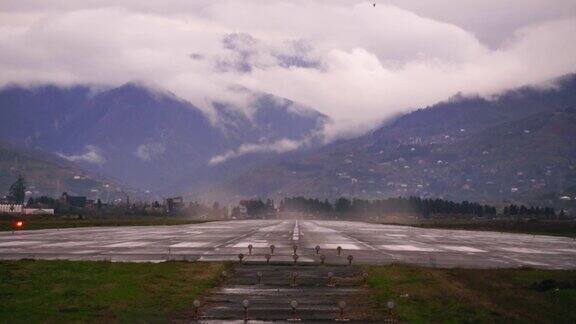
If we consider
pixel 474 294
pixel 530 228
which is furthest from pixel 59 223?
pixel 474 294

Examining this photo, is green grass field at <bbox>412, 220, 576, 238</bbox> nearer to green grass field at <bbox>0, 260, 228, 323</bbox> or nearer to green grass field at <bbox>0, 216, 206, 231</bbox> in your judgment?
green grass field at <bbox>0, 216, 206, 231</bbox>

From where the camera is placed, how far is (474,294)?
3003 centimetres

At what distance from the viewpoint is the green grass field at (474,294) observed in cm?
2481

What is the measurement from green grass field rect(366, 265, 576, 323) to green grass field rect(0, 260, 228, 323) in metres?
7.89

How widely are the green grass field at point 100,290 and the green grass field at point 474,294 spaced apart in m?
7.89

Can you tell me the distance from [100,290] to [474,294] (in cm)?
1488

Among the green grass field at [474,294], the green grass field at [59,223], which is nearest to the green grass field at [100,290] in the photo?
the green grass field at [474,294]

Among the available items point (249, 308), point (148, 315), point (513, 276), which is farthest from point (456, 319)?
point (513, 276)

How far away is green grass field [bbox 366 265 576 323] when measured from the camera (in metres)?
24.8

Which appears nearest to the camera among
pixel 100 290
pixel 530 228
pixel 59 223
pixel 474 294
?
pixel 100 290

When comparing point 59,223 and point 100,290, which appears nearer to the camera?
point 100,290

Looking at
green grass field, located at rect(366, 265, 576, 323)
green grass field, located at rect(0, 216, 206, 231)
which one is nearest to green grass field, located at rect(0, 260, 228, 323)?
green grass field, located at rect(366, 265, 576, 323)

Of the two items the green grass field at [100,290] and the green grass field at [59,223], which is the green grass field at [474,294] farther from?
the green grass field at [59,223]

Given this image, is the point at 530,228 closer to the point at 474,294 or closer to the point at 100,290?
the point at 474,294
